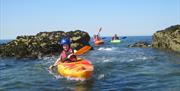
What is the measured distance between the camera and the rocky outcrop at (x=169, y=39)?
139 feet

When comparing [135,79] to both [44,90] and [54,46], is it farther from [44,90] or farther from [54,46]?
[54,46]

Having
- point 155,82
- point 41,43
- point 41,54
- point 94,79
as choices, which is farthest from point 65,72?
point 41,43

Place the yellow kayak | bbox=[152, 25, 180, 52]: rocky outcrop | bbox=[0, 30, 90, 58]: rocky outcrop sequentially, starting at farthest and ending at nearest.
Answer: bbox=[152, 25, 180, 52]: rocky outcrop < bbox=[0, 30, 90, 58]: rocky outcrop < the yellow kayak

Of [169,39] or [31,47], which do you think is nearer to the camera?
[31,47]

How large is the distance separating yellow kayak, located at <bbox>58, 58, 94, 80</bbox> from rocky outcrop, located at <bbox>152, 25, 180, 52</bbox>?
2272 cm

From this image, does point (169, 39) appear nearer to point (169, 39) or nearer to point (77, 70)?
point (169, 39)

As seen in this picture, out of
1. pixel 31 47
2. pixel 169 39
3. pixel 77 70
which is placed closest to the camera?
pixel 77 70

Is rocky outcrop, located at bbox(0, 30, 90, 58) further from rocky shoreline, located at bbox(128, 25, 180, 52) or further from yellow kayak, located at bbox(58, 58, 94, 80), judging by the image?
yellow kayak, located at bbox(58, 58, 94, 80)

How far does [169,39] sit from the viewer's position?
45469mm

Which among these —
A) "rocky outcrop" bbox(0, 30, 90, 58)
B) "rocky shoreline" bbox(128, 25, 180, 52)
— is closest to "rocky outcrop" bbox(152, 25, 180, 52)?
"rocky shoreline" bbox(128, 25, 180, 52)

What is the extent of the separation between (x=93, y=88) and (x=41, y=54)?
2453cm

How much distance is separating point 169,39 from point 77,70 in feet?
92.1

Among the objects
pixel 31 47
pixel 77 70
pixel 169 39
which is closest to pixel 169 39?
pixel 169 39

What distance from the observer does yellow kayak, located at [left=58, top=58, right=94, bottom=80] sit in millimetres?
19562
